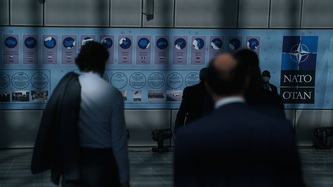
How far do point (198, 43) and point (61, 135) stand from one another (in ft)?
22.8

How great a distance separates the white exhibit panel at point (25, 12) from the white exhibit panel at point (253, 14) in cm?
383

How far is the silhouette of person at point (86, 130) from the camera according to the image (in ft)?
10.8

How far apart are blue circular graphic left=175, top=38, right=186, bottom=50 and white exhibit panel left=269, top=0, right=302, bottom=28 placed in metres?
1.75

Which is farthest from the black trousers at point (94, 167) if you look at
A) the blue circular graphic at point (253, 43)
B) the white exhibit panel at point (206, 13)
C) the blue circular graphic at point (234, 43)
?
the blue circular graphic at point (253, 43)

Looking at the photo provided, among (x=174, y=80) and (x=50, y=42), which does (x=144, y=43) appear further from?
(x=50, y=42)

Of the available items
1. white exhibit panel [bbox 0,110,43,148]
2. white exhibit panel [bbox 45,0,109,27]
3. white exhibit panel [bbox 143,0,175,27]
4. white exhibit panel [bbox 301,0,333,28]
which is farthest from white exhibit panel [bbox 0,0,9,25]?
white exhibit panel [bbox 301,0,333,28]

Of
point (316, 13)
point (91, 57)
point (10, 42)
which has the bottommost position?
point (91, 57)

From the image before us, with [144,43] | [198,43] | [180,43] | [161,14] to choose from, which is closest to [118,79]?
[144,43]

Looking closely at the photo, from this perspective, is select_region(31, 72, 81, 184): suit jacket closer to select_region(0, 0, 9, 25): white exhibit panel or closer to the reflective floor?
the reflective floor

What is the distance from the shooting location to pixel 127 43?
389 inches

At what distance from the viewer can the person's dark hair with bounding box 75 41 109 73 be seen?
337cm

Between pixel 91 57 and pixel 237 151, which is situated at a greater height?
pixel 91 57

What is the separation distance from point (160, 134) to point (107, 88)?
245 inches

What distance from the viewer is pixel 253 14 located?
997 centimetres
